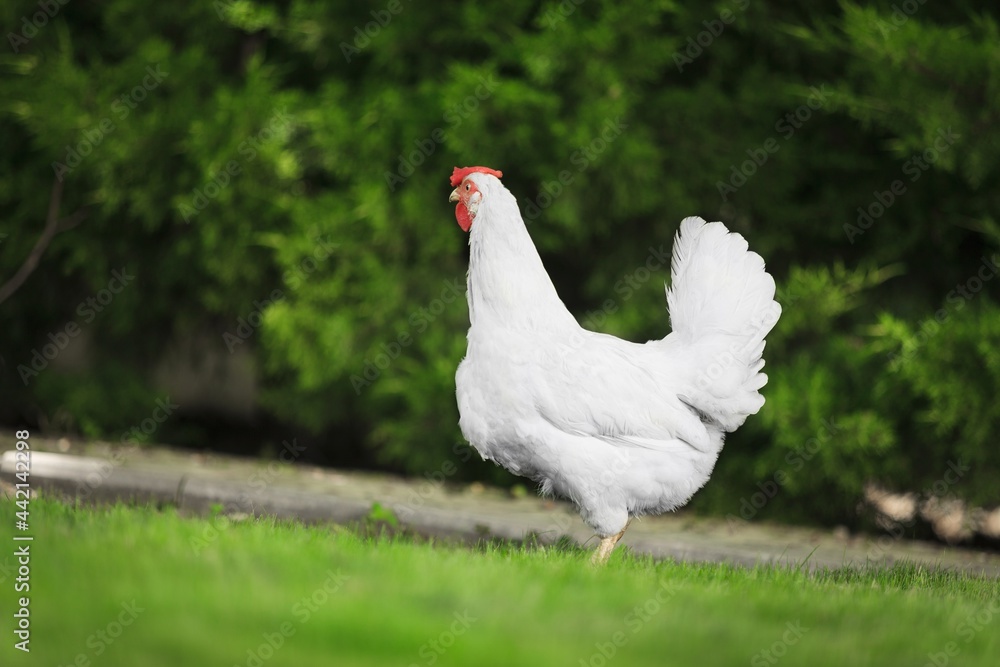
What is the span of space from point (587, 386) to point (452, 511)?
2.27 m

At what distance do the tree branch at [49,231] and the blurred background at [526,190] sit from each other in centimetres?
3

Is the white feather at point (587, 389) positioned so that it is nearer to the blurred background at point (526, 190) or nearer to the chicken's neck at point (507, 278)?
the chicken's neck at point (507, 278)

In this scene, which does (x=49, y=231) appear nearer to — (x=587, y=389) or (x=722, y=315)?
(x=587, y=389)

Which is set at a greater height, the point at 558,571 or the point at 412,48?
the point at 412,48

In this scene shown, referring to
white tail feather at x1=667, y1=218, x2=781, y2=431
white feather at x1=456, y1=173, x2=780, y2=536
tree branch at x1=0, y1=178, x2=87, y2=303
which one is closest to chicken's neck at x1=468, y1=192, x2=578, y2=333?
white feather at x1=456, y1=173, x2=780, y2=536

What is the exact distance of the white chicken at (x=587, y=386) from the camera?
15.6ft

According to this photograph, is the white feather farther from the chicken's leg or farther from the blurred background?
the blurred background

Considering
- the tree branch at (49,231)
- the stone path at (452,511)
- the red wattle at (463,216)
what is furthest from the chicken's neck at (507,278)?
the tree branch at (49,231)

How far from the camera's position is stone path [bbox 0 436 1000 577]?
6398mm

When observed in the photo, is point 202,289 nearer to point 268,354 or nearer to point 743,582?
point 268,354

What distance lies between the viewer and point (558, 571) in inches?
171

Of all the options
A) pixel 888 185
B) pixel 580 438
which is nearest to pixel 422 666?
pixel 580 438

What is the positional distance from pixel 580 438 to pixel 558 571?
69 centimetres

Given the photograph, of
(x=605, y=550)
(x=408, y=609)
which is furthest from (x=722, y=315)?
(x=408, y=609)
